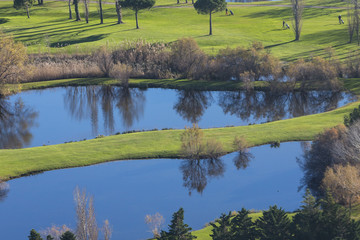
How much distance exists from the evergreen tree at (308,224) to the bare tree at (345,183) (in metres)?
6.13

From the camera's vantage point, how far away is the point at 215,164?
158 feet

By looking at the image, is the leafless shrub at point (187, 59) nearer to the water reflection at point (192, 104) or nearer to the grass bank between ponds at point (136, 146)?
the water reflection at point (192, 104)

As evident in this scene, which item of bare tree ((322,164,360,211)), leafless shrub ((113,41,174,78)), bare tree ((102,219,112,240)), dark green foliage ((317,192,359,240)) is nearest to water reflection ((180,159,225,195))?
bare tree ((102,219,112,240))

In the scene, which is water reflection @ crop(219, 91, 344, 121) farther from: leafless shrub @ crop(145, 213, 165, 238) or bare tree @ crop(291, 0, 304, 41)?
leafless shrub @ crop(145, 213, 165, 238)

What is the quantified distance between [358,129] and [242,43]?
44.2 metres

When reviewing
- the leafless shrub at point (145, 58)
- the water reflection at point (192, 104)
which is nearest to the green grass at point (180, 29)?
the leafless shrub at point (145, 58)

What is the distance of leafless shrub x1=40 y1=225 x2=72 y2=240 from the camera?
3622 centimetres

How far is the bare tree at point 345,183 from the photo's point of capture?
37731mm

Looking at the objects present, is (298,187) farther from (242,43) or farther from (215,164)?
(242,43)

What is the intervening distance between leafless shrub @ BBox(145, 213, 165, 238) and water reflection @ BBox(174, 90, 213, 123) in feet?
70.6

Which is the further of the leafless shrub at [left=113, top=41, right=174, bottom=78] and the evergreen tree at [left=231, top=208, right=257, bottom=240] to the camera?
the leafless shrub at [left=113, top=41, right=174, bottom=78]

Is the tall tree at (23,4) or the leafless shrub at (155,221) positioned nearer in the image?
the leafless shrub at (155,221)

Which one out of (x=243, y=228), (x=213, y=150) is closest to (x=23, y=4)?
(x=213, y=150)

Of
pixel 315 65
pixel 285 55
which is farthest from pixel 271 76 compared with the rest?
pixel 285 55
